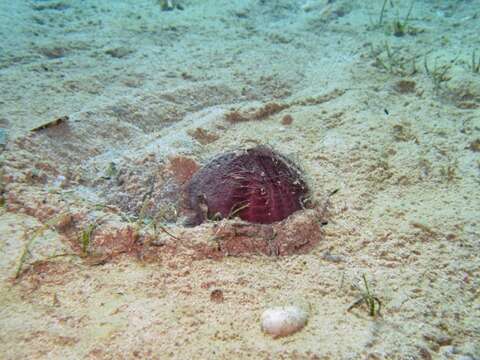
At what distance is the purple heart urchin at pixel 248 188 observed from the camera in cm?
210

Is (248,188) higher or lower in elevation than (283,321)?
higher

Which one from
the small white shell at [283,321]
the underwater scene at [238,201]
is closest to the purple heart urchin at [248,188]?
the underwater scene at [238,201]

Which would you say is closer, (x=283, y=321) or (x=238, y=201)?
(x=283, y=321)

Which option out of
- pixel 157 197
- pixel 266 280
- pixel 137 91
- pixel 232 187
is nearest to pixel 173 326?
pixel 266 280

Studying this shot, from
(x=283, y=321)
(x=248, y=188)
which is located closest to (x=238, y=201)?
(x=248, y=188)

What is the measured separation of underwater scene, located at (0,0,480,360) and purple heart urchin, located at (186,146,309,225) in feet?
0.03

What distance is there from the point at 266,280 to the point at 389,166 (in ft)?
4.66

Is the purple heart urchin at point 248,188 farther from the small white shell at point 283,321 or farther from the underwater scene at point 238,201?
the small white shell at point 283,321

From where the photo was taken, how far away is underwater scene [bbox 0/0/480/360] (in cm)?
149

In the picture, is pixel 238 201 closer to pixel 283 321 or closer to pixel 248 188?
pixel 248 188

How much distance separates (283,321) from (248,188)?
87cm

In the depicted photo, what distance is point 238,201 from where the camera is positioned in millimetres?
2104

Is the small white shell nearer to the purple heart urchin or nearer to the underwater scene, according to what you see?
the underwater scene

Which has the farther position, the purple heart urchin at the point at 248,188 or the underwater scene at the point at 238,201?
the purple heart urchin at the point at 248,188
